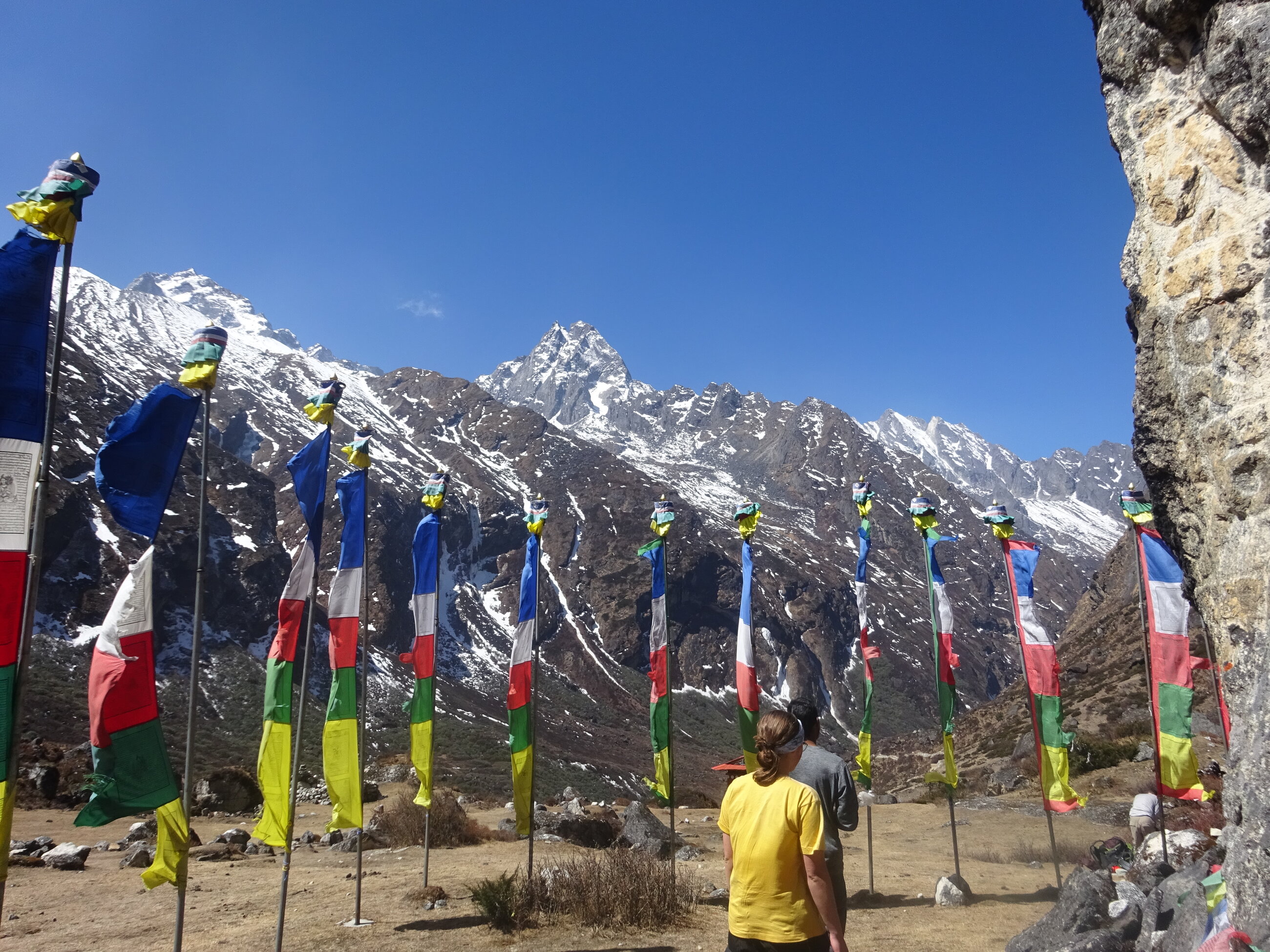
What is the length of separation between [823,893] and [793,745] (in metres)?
0.66

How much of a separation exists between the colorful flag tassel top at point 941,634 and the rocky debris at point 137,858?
1352 centimetres

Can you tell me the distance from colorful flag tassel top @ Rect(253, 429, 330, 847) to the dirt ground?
168 centimetres

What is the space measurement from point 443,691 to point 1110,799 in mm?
80901

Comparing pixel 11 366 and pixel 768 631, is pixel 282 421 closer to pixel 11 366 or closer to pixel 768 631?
pixel 768 631

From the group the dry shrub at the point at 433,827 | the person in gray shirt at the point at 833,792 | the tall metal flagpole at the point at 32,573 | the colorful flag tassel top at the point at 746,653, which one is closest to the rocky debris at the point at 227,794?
the dry shrub at the point at 433,827

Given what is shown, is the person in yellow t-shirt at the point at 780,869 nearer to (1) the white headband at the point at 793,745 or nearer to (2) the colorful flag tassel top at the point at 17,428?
(1) the white headband at the point at 793,745

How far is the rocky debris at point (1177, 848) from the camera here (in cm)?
949

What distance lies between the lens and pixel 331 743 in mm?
9016

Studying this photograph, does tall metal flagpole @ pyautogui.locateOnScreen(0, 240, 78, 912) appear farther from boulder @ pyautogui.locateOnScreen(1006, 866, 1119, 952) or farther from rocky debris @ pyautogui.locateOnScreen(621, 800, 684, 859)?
rocky debris @ pyautogui.locateOnScreen(621, 800, 684, 859)

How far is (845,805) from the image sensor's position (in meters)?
4.71

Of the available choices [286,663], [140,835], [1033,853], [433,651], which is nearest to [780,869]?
[286,663]

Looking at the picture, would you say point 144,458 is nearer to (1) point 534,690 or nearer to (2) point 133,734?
(2) point 133,734

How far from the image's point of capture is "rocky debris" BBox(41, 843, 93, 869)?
13.1 meters

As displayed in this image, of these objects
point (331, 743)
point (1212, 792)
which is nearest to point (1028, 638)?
point (1212, 792)
